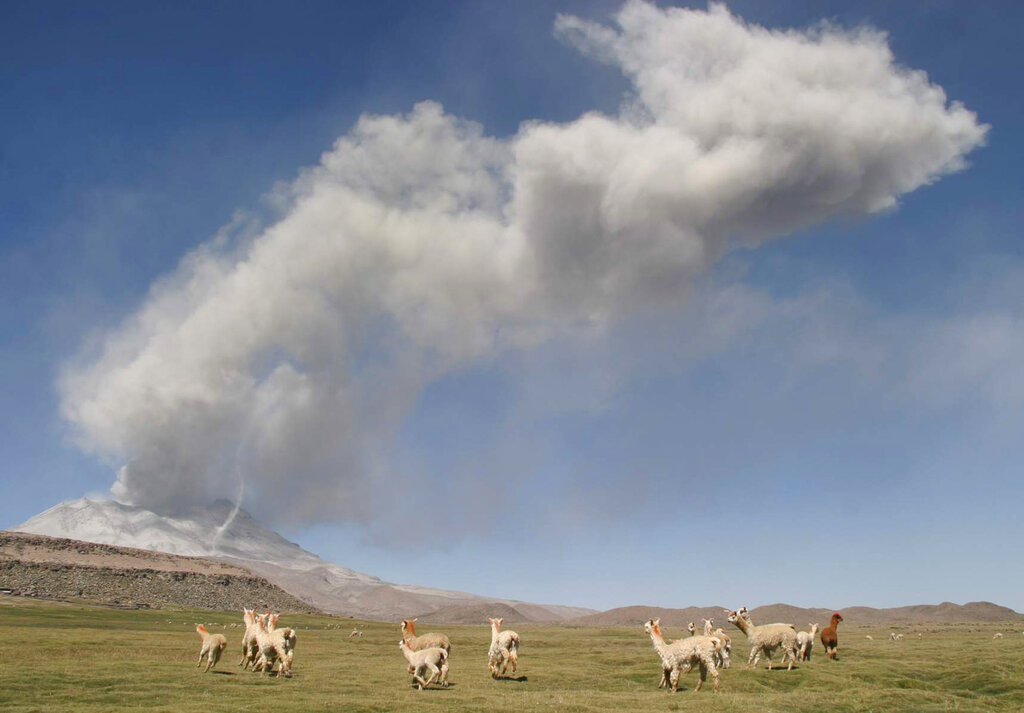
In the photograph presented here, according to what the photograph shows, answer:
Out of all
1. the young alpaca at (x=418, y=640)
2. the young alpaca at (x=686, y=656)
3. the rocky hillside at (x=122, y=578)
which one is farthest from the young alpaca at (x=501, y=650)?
the rocky hillside at (x=122, y=578)

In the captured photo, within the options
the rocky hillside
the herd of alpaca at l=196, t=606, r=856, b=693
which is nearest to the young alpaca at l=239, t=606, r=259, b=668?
the herd of alpaca at l=196, t=606, r=856, b=693

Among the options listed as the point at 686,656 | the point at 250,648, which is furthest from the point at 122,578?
the point at 686,656

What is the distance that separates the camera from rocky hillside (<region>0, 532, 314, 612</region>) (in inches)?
5404

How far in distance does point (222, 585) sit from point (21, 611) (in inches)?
2895

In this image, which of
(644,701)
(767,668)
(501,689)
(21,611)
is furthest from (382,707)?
(21,611)

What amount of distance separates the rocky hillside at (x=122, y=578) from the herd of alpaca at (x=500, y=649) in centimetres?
12045

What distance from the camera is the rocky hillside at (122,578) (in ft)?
450

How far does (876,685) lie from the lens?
3186 centimetres

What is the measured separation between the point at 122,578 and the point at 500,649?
151 m

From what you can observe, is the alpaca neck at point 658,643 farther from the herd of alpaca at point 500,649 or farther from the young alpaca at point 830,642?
the young alpaca at point 830,642

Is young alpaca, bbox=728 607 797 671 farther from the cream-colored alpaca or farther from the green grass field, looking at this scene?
the cream-colored alpaca

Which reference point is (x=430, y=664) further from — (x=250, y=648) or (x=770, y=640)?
(x=770, y=640)

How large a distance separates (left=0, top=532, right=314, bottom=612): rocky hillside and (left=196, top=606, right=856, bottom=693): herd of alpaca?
395 ft

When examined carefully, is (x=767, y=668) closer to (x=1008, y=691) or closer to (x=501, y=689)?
(x=1008, y=691)
